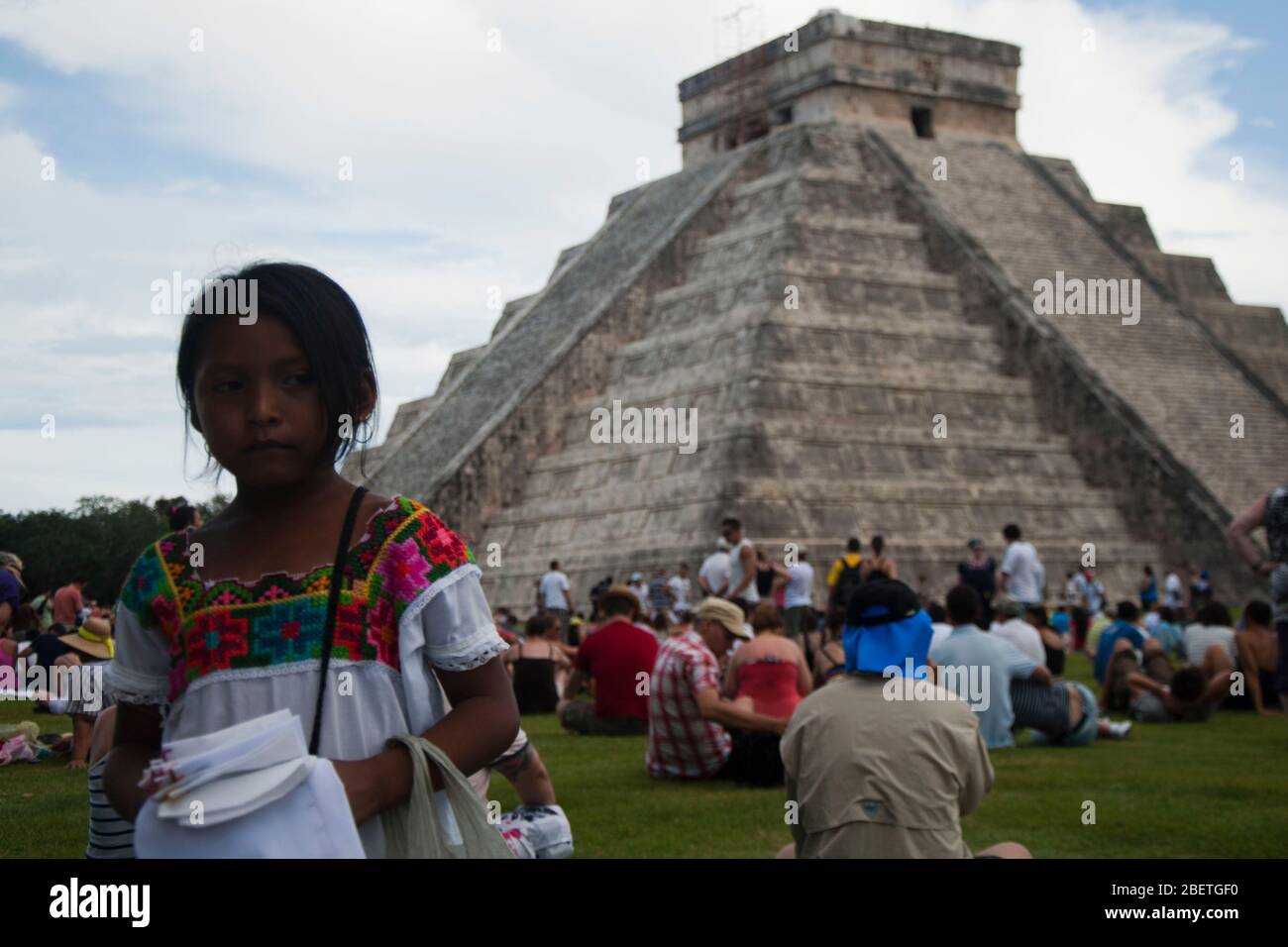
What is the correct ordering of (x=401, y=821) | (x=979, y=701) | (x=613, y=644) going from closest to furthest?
(x=401, y=821) < (x=979, y=701) < (x=613, y=644)

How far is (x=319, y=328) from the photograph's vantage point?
2908 mm

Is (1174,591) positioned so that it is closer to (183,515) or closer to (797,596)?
(797,596)

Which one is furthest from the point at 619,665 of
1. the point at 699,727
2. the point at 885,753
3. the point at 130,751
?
the point at 130,751

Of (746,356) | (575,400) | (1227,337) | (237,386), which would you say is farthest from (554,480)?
(237,386)

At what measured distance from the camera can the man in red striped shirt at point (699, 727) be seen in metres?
10.2

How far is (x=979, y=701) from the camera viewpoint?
1209 centimetres

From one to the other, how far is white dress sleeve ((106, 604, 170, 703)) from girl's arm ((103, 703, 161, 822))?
0.03 m

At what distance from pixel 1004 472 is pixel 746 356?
15.7ft

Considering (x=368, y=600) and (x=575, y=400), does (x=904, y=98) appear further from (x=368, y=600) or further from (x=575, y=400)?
(x=368, y=600)

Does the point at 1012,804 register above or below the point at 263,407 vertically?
below

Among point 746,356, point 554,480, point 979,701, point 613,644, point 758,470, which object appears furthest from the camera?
point 554,480

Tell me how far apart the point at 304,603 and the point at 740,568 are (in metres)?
16.2

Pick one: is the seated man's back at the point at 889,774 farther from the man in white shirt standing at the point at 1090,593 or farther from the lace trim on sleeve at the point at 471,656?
the man in white shirt standing at the point at 1090,593

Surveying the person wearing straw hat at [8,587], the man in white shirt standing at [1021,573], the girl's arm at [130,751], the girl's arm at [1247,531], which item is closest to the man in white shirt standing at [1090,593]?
the man in white shirt standing at [1021,573]
